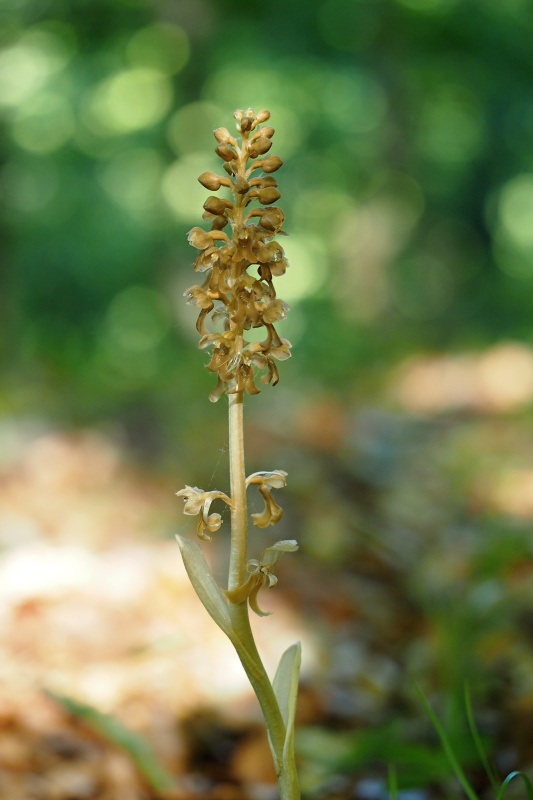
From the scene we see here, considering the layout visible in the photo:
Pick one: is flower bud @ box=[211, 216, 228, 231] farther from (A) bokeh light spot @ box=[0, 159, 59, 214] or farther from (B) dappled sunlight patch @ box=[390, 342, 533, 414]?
(A) bokeh light spot @ box=[0, 159, 59, 214]

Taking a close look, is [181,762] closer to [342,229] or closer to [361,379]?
[361,379]

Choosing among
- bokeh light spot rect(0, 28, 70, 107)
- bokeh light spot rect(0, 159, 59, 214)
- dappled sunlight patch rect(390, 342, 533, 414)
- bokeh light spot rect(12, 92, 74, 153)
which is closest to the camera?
dappled sunlight patch rect(390, 342, 533, 414)

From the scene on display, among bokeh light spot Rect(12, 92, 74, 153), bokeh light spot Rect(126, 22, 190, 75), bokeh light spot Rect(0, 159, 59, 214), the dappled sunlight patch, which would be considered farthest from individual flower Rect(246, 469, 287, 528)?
bokeh light spot Rect(12, 92, 74, 153)

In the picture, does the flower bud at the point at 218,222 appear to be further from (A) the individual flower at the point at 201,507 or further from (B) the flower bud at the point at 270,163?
(A) the individual flower at the point at 201,507

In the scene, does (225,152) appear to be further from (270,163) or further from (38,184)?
(38,184)

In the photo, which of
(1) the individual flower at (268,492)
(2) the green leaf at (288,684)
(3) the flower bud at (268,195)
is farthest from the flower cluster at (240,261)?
(2) the green leaf at (288,684)

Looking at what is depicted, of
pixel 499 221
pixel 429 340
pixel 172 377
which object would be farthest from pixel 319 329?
pixel 499 221
